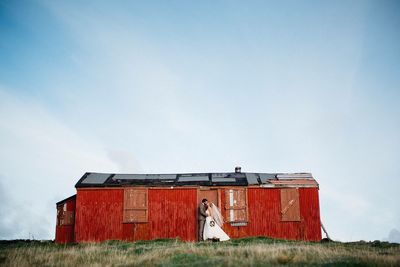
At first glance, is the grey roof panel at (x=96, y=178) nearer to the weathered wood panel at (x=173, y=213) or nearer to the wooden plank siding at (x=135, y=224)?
→ the wooden plank siding at (x=135, y=224)

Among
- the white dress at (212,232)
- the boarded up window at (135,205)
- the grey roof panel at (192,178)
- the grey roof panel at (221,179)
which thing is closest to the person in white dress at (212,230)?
the white dress at (212,232)

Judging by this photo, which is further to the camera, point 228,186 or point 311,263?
point 228,186

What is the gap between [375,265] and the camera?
8.31m

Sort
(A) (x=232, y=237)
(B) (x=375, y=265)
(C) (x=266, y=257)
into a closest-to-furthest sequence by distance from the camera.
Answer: (B) (x=375, y=265), (C) (x=266, y=257), (A) (x=232, y=237)

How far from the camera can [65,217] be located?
66.1ft

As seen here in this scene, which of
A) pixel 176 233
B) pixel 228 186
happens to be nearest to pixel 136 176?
pixel 176 233

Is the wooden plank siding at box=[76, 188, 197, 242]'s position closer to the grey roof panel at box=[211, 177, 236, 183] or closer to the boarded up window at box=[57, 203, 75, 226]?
the boarded up window at box=[57, 203, 75, 226]

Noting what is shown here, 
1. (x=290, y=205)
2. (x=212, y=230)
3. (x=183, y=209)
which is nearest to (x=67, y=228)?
(x=183, y=209)

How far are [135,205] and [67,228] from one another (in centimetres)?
421

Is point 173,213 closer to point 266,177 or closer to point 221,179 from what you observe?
point 221,179

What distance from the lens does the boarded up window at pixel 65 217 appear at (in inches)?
791

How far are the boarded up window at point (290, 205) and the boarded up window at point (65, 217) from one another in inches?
463

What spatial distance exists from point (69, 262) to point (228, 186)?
35.2 feet

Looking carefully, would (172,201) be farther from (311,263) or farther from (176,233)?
(311,263)
